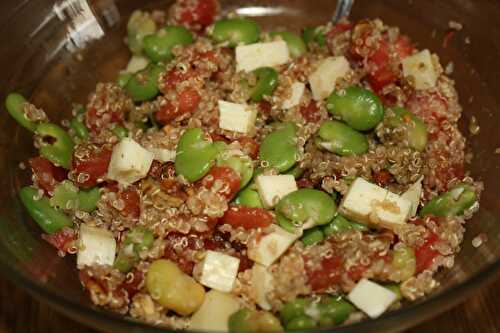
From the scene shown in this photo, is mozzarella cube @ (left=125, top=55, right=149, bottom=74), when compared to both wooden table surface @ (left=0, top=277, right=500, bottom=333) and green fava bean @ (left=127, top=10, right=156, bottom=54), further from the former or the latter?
wooden table surface @ (left=0, top=277, right=500, bottom=333)

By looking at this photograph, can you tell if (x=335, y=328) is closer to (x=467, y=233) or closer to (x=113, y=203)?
(x=467, y=233)

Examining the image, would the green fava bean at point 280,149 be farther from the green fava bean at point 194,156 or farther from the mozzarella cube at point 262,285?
the mozzarella cube at point 262,285

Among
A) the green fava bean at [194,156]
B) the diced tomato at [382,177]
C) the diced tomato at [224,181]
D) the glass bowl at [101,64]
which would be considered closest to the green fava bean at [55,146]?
the glass bowl at [101,64]

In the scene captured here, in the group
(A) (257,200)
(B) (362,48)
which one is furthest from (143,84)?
(B) (362,48)

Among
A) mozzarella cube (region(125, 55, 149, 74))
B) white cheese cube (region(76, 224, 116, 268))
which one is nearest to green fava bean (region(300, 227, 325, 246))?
white cheese cube (region(76, 224, 116, 268))

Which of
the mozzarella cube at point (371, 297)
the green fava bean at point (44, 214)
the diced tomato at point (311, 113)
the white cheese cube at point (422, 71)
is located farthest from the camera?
the white cheese cube at point (422, 71)

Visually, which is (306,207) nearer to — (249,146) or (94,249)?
(249,146)

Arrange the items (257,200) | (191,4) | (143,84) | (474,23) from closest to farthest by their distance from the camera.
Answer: (257,200) → (143,84) → (474,23) → (191,4)
